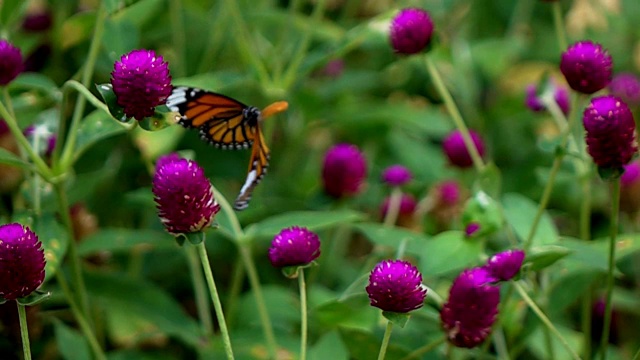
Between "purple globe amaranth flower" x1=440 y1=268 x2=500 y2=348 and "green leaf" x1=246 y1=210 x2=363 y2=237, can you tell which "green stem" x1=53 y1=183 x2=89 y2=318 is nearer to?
"green leaf" x1=246 y1=210 x2=363 y2=237

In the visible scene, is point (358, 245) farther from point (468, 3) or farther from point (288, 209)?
point (468, 3)

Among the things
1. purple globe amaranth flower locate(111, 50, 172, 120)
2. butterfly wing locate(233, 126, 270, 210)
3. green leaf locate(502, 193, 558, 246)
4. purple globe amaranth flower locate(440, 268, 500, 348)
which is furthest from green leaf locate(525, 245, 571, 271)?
purple globe amaranth flower locate(111, 50, 172, 120)

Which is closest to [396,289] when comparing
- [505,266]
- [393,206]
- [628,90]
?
[505,266]

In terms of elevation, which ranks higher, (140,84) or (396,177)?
(140,84)

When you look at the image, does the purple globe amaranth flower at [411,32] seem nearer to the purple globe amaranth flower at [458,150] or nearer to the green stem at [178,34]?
the purple globe amaranth flower at [458,150]

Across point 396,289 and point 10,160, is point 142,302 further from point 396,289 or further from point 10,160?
point 396,289

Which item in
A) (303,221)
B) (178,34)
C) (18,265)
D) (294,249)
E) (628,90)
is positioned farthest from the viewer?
(628,90)

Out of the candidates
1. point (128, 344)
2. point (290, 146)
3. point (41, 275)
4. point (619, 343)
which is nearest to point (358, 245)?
point (290, 146)
